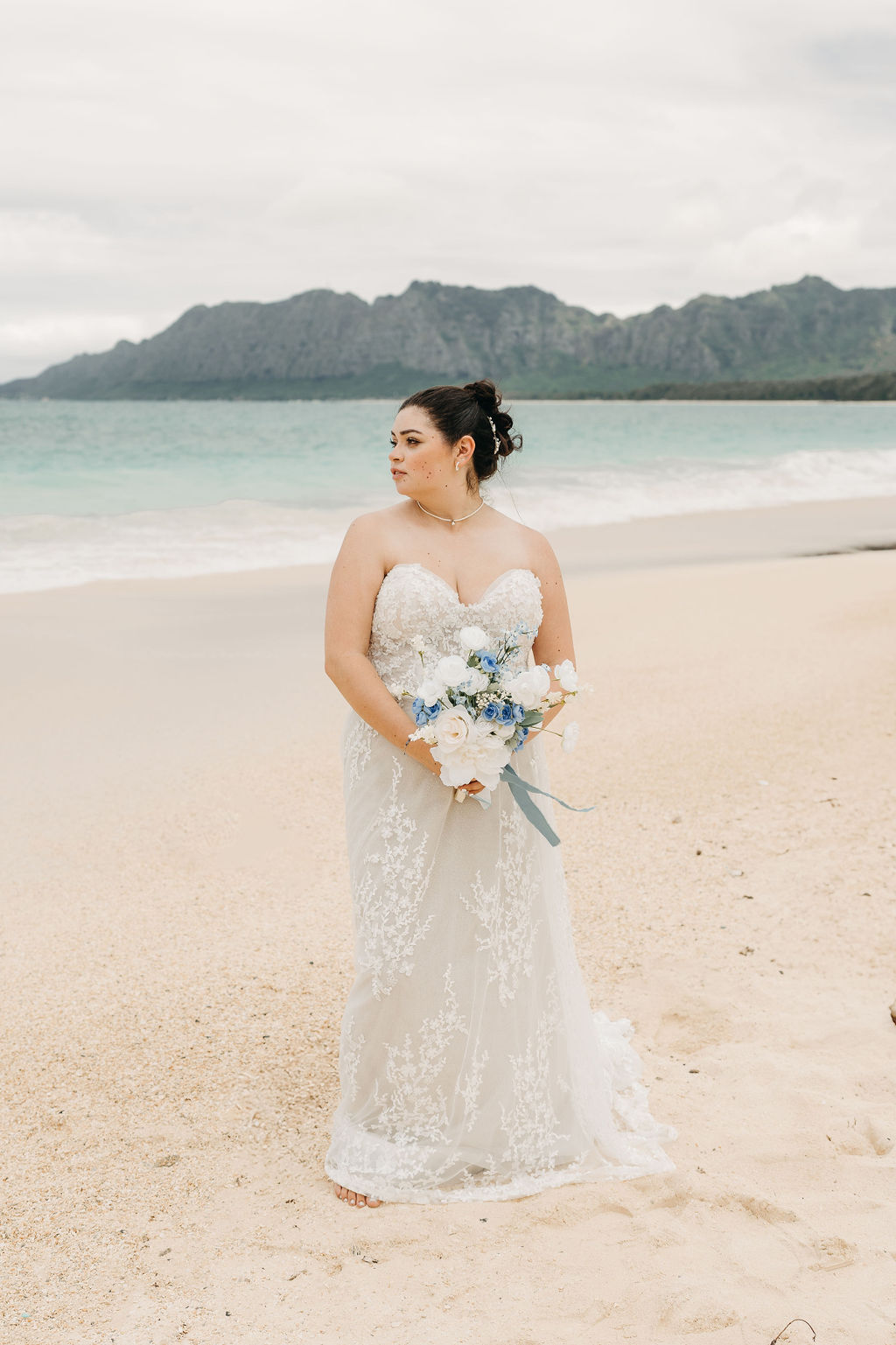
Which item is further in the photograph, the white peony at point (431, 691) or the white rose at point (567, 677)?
the white rose at point (567, 677)

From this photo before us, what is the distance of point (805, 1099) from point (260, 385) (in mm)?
134747

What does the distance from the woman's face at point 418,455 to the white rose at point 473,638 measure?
0.56 metres

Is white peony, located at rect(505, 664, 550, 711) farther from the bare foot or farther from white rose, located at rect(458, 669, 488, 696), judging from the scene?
the bare foot

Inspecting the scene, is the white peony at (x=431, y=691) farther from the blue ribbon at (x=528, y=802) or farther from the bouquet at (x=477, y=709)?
the blue ribbon at (x=528, y=802)

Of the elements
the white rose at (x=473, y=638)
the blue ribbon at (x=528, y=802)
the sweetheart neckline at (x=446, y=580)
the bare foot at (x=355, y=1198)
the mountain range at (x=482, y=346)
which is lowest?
the bare foot at (x=355, y=1198)

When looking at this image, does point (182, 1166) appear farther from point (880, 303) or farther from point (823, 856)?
point (880, 303)

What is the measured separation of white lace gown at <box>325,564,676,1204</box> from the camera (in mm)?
3238

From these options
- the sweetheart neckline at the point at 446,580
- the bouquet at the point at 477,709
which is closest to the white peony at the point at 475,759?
the bouquet at the point at 477,709

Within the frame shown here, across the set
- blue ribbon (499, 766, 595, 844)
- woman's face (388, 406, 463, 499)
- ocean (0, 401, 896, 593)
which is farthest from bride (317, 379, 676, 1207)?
ocean (0, 401, 896, 593)

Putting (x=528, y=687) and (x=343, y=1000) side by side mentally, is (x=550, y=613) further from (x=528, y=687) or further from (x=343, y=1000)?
(x=343, y=1000)

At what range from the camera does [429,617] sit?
3199 mm

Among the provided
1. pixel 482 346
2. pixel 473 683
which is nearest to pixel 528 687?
pixel 473 683

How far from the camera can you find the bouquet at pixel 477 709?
2.88 meters

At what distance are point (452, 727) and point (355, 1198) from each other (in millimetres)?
1435
